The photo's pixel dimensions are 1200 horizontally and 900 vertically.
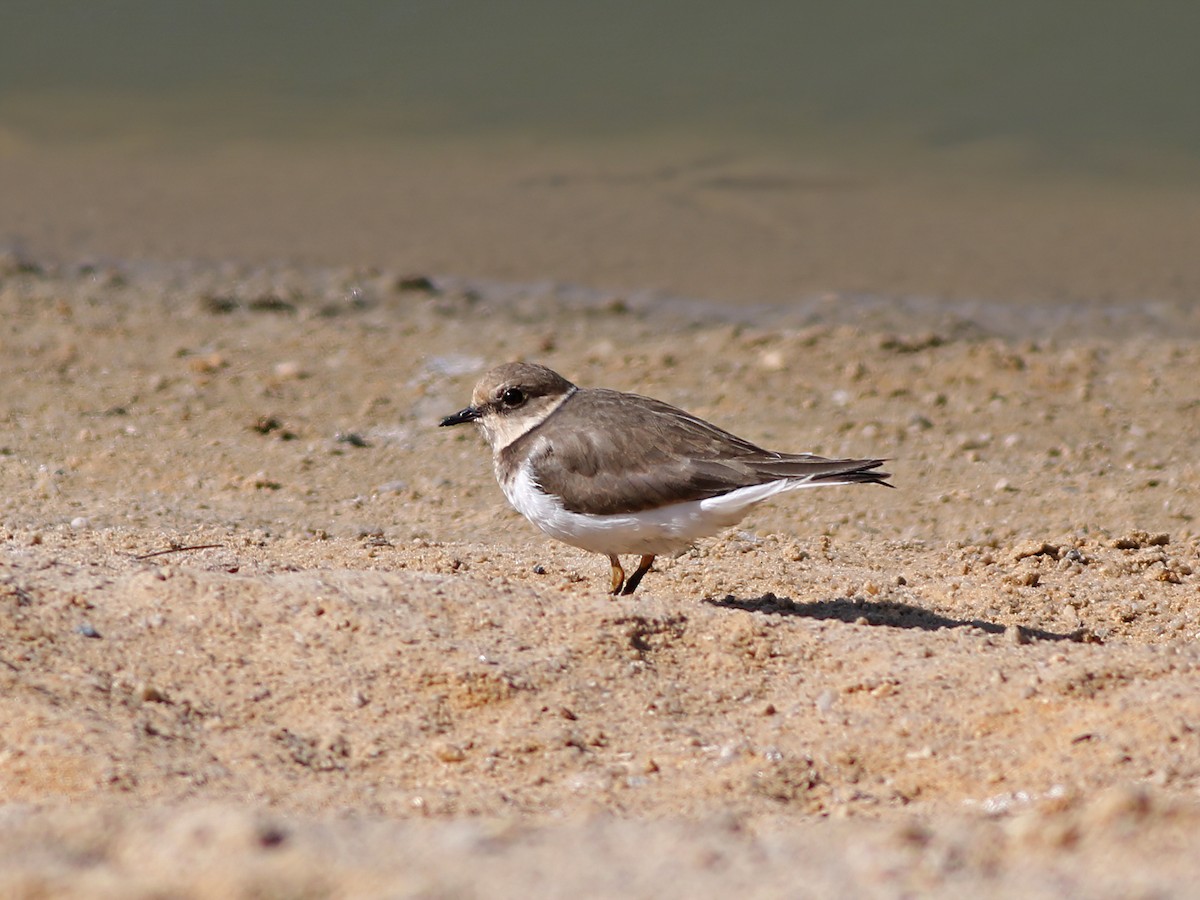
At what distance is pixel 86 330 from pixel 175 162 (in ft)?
18.5

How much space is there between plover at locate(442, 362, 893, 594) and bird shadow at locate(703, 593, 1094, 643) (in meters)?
0.33

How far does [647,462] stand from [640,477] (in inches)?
3.1

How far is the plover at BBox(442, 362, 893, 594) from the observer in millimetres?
5547

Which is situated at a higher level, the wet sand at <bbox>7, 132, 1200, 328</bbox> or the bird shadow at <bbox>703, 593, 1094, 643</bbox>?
the wet sand at <bbox>7, 132, 1200, 328</bbox>

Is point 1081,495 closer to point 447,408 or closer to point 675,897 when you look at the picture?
point 447,408

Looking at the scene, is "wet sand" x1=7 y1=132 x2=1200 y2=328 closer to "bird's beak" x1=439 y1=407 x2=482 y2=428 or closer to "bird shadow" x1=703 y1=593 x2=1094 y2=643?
"bird's beak" x1=439 y1=407 x2=482 y2=428

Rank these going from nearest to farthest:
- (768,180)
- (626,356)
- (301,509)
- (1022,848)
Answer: (1022,848)
(301,509)
(626,356)
(768,180)

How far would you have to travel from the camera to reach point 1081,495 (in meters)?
7.45

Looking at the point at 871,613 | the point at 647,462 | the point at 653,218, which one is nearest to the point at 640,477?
the point at 647,462

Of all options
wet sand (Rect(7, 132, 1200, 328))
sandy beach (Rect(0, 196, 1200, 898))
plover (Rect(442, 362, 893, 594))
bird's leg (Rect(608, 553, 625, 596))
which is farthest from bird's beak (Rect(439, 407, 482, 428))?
wet sand (Rect(7, 132, 1200, 328))

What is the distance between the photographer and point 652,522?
221 inches

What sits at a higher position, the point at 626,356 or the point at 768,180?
the point at 768,180

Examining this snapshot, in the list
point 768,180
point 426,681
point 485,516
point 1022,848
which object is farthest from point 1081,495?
point 768,180

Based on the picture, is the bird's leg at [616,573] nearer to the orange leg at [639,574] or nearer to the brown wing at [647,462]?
the orange leg at [639,574]
